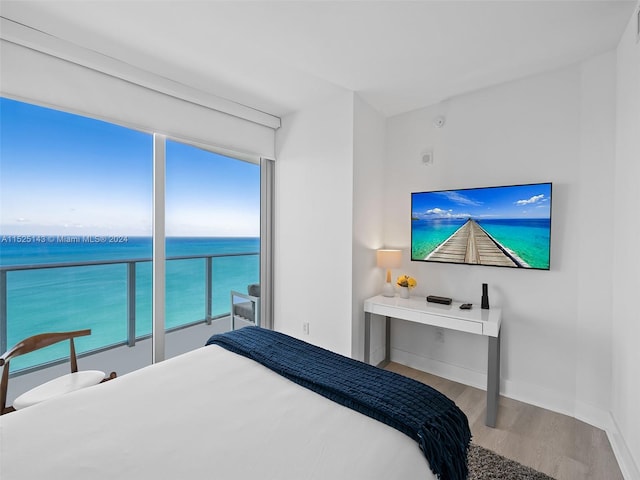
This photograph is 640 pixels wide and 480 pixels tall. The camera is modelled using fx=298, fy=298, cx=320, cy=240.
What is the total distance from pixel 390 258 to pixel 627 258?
165 centimetres

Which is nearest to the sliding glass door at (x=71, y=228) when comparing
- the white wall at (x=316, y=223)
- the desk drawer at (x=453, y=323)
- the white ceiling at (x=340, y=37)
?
the white ceiling at (x=340, y=37)

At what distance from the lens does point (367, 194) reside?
3.05 metres

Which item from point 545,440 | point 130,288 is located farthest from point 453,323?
point 130,288

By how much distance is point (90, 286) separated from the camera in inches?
108

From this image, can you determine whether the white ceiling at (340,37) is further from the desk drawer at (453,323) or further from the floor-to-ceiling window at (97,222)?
the desk drawer at (453,323)

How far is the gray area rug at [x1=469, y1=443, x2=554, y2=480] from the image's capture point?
171cm

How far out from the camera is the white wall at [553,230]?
2189mm

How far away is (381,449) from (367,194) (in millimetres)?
2347

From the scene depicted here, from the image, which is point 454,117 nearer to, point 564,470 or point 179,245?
point 564,470

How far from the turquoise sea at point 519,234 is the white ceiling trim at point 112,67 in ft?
7.53

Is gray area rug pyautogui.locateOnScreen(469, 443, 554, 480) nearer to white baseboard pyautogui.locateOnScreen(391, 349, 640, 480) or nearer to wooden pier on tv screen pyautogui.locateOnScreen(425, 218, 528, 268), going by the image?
white baseboard pyautogui.locateOnScreen(391, 349, 640, 480)

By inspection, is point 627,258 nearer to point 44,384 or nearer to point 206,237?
point 206,237

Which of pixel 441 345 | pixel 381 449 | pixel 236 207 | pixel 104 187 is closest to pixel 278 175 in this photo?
pixel 236 207

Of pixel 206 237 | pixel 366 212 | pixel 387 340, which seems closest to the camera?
pixel 366 212
